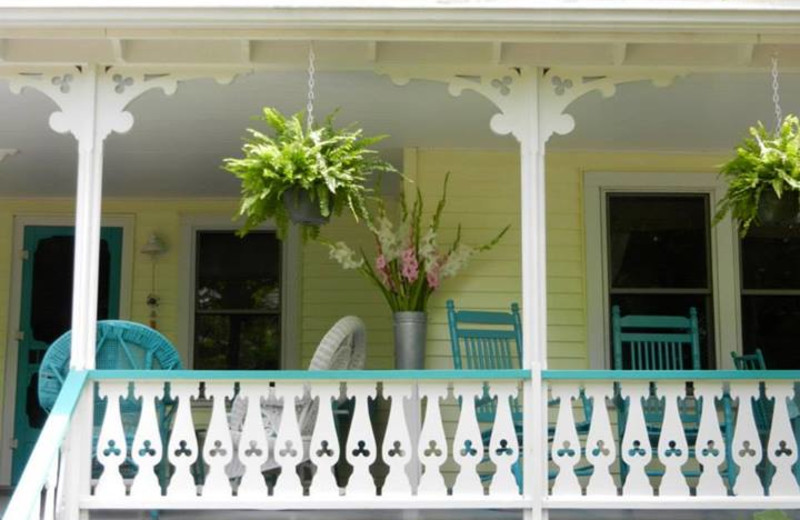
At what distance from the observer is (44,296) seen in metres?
7.10

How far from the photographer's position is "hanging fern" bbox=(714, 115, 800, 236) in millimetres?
3809

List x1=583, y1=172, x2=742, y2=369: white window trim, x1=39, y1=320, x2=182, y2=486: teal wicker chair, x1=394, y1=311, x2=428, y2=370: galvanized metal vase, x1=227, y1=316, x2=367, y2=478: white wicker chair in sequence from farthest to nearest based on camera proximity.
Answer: x1=583, y1=172, x2=742, y2=369: white window trim < x1=394, y1=311, x2=428, y2=370: galvanized metal vase < x1=227, y1=316, x2=367, y2=478: white wicker chair < x1=39, y1=320, x2=182, y2=486: teal wicker chair

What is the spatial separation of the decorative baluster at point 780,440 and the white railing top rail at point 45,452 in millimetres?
2953

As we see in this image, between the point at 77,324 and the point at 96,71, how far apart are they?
113cm

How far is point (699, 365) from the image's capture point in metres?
5.67

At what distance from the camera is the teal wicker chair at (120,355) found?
4367 millimetres

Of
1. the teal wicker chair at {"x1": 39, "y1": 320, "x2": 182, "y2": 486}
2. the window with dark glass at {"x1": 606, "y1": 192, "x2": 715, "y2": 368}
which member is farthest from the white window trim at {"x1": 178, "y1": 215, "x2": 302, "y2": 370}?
the teal wicker chair at {"x1": 39, "y1": 320, "x2": 182, "y2": 486}

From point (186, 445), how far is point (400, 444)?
3.02 feet

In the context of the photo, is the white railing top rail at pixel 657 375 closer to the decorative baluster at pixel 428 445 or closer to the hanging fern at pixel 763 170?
the decorative baluster at pixel 428 445

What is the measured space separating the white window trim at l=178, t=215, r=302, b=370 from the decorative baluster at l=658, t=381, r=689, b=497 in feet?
11.3

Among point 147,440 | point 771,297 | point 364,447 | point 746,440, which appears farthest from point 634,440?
point 771,297

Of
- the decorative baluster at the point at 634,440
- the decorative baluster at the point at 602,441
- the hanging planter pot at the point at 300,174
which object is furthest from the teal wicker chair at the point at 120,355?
the decorative baluster at the point at 634,440

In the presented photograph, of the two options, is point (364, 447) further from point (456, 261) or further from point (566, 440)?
point (456, 261)

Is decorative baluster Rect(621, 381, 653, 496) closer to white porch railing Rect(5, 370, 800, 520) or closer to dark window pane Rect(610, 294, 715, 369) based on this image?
white porch railing Rect(5, 370, 800, 520)
